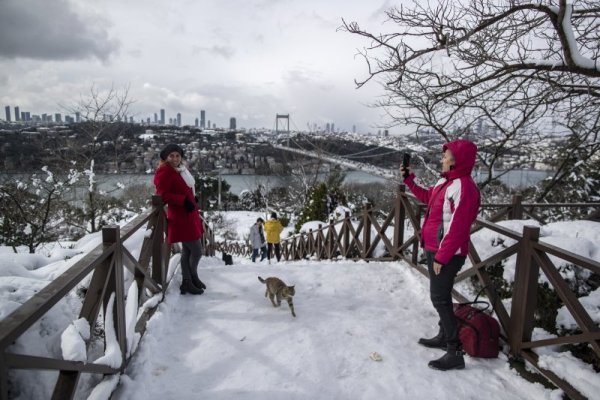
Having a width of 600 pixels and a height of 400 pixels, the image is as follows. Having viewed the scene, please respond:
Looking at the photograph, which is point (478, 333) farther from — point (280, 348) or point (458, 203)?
point (280, 348)

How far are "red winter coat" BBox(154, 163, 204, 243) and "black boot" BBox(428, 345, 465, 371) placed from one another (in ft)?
8.91

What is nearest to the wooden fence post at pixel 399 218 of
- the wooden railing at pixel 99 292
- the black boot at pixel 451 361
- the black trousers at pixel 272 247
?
the black boot at pixel 451 361

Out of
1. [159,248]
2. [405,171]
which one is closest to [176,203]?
[159,248]

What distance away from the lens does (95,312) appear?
2111mm

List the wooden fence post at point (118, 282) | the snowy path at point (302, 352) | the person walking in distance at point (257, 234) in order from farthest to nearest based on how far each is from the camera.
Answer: the person walking in distance at point (257, 234)
the snowy path at point (302, 352)
the wooden fence post at point (118, 282)

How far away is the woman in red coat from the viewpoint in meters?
3.80

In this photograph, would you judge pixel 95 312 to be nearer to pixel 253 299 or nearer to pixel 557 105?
pixel 253 299

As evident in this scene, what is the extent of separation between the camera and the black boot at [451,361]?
2.78 m

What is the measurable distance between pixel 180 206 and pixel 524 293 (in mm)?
3408

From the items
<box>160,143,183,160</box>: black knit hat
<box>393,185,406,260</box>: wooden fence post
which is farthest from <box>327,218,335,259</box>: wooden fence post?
<box>160,143,183,160</box>: black knit hat

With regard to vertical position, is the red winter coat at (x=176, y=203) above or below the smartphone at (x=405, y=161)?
below

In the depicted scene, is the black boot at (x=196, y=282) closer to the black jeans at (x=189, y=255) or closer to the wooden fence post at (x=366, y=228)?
the black jeans at (x=189, y=255)

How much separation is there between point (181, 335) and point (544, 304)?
346 centimetres

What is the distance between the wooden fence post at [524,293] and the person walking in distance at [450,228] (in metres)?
0.49
